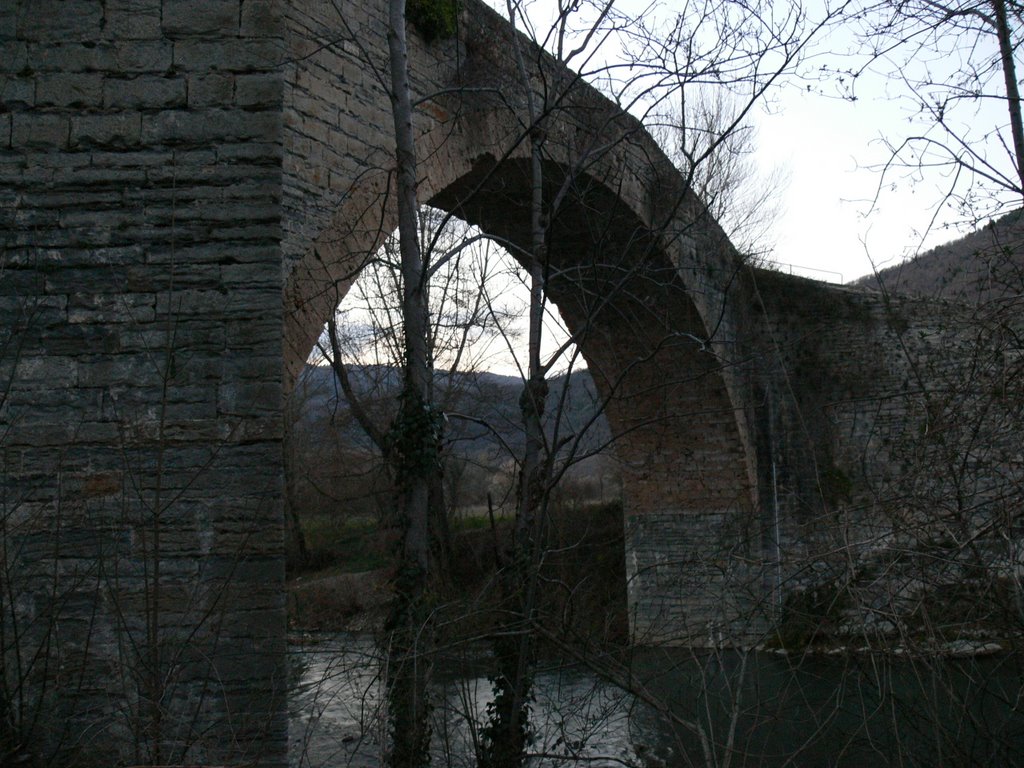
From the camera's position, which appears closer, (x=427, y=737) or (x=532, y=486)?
(x=427, y=737)

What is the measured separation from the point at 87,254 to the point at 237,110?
0.70 m

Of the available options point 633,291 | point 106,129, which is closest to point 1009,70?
point 106,129

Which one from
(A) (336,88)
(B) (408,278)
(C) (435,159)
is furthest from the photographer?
(C) (435,159)

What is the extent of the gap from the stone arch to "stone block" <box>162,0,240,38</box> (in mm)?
1346

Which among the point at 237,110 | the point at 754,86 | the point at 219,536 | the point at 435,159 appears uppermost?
the point at 435,159

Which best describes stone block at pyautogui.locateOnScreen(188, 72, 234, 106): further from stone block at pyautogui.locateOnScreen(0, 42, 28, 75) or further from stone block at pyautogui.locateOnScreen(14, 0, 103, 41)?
stone block at pyautogui.locateOnScreen(0, 42, 28, 75)

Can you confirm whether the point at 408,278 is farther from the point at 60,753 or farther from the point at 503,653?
the point at 60,753

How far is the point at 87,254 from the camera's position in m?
3.40

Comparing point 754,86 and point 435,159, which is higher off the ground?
point 435,159

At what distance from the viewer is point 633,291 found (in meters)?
9.62

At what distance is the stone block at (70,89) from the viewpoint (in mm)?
3453

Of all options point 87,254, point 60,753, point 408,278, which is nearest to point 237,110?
point 87,254

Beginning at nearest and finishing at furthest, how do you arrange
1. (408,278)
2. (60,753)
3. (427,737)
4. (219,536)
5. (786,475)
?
(60,753)
(219,536)
(427,737)
(408,278)
(786,475)

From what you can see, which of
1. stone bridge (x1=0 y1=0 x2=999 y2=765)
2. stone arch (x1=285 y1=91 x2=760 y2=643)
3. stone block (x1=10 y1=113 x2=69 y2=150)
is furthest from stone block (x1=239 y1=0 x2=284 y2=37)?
stone arch (x1=285 y1=91 x2=760 y2=643)
